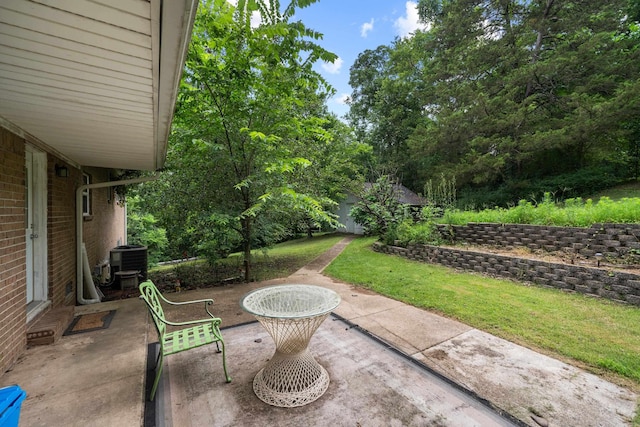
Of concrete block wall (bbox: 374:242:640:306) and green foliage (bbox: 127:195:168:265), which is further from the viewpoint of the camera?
green foliage (bbox: 127:195:168:265)

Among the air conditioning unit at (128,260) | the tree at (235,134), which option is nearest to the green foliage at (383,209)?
the tree at (235,134)

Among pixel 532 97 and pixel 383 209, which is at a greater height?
pixel 532 97

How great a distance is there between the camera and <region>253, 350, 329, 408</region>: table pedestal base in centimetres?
233

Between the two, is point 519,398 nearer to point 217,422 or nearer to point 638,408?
point 638,408

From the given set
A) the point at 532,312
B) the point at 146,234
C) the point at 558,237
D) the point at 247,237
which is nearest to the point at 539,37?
the point at 558,237

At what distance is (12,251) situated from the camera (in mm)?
2859

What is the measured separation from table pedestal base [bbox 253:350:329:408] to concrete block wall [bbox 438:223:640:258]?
6.12 metres

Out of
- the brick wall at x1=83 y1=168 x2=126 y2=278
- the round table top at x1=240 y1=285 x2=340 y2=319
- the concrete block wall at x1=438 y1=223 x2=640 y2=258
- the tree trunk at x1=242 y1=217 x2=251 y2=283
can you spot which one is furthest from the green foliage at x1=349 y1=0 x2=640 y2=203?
the brick wall at x1=83 y1=168 x2=126 y2=278

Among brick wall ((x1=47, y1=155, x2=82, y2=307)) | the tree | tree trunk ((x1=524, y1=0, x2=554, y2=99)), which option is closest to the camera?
brick wall ((x1=47, y1=155, x2=82, y2=307))

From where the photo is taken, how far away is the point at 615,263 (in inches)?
195

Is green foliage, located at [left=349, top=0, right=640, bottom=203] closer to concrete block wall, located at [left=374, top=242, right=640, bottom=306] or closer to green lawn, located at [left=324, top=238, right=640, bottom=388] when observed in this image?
concrete block wall, located at [left=374, top=242, right=640, bottom=306]

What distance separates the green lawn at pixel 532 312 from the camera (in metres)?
3.03

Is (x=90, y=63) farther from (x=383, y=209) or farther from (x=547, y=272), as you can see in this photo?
(x=383, y=209)

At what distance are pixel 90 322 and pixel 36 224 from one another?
1566 millimetres
